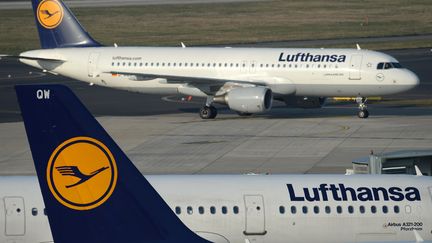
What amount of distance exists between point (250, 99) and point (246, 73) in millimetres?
2715

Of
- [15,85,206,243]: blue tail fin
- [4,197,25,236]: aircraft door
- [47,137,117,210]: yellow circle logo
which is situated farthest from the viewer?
[4,197,25,236]: aircraft door

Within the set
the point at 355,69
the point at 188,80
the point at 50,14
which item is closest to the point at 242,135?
the point at 188,80

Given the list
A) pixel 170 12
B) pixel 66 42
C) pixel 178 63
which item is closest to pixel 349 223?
pixel 178 63

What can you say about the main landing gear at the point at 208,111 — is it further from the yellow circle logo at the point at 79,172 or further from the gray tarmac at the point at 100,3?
the gray tarmac at the point at 100,3

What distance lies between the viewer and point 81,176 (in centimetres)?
2020

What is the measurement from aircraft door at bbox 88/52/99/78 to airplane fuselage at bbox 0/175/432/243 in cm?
3161

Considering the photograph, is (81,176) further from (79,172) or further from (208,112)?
(208,112)

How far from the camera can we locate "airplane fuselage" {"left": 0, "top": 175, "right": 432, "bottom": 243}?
2583cm

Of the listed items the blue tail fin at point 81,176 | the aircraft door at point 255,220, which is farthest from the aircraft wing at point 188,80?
the blue tail fin at point 81,176

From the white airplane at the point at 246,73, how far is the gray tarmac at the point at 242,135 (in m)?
1.22

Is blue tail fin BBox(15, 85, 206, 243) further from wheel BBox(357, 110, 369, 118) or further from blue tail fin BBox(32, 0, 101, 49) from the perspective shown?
blue tail fin BBox(32, 0, 101, 49)

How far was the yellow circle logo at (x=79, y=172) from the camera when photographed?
20156mm

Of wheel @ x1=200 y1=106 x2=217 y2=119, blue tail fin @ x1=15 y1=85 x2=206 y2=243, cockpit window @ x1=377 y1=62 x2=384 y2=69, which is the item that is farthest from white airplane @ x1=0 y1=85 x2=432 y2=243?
wheel @ x1=200 y1=106 x2=217 y2=119

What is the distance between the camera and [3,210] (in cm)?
2559
